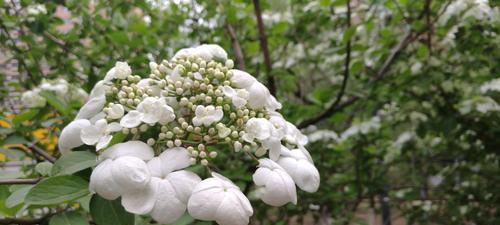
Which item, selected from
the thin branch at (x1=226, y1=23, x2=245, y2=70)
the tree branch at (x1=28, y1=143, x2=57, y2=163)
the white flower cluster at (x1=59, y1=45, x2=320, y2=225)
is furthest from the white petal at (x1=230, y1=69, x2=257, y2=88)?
the thin branch at (x1=226, y1=23, x2=245, y2=70)

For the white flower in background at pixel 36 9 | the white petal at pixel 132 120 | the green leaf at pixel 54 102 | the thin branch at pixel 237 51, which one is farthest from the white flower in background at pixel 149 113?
the white flower in background at pixel 36 9

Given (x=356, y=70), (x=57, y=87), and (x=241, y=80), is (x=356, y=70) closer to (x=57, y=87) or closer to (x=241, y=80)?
(x=57, y=87)

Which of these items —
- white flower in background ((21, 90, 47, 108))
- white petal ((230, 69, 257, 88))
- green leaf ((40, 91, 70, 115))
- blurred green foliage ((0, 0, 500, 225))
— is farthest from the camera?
blurred green foliage ((0, 0, 500, 225))

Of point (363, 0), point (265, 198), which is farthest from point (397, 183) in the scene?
point (265, 198)

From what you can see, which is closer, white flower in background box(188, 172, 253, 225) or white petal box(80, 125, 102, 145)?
white flower in background box(188, 172, 253, 225)

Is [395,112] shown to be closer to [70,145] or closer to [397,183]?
[397,183]

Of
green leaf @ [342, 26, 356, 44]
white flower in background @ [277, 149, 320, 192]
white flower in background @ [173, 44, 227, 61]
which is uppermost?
green leaf @ [342, 26, 356, 44]

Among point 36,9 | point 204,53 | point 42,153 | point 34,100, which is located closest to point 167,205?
point 204,53

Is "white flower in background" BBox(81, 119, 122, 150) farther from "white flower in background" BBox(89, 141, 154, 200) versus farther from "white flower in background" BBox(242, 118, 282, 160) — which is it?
"white flower in background" BBox(242, 118, 282, 160)
